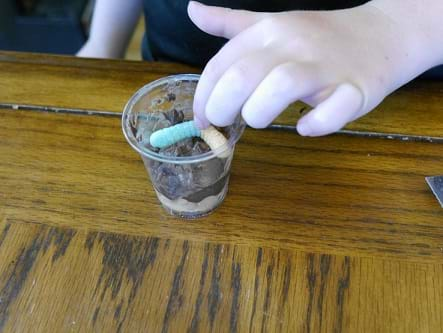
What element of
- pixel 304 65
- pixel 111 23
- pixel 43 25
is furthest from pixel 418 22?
pixel 43 25

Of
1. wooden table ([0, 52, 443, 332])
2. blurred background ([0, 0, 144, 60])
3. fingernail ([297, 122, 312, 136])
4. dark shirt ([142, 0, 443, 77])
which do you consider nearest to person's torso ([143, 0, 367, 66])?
dark shirt ([142, 0, 443, 77])

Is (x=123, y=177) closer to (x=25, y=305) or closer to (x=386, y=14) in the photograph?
(x=25, y=305)

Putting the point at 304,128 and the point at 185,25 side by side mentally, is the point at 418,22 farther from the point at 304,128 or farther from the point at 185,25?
the point at 185,25

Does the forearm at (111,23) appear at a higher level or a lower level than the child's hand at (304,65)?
lower

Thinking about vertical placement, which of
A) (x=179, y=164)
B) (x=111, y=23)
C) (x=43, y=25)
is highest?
(x=179, y=164)

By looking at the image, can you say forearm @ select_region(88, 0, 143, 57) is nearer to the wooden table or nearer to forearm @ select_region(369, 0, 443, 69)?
the wooden table

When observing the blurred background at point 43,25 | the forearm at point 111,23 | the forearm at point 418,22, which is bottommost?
the blurred background at point 43,25

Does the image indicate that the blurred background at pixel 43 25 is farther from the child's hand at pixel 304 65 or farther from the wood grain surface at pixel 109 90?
the child's hand at pixel 304 65

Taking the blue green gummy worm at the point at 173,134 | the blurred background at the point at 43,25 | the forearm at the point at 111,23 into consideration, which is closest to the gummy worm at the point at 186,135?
the blue green gummy worm at the point at 173,134
